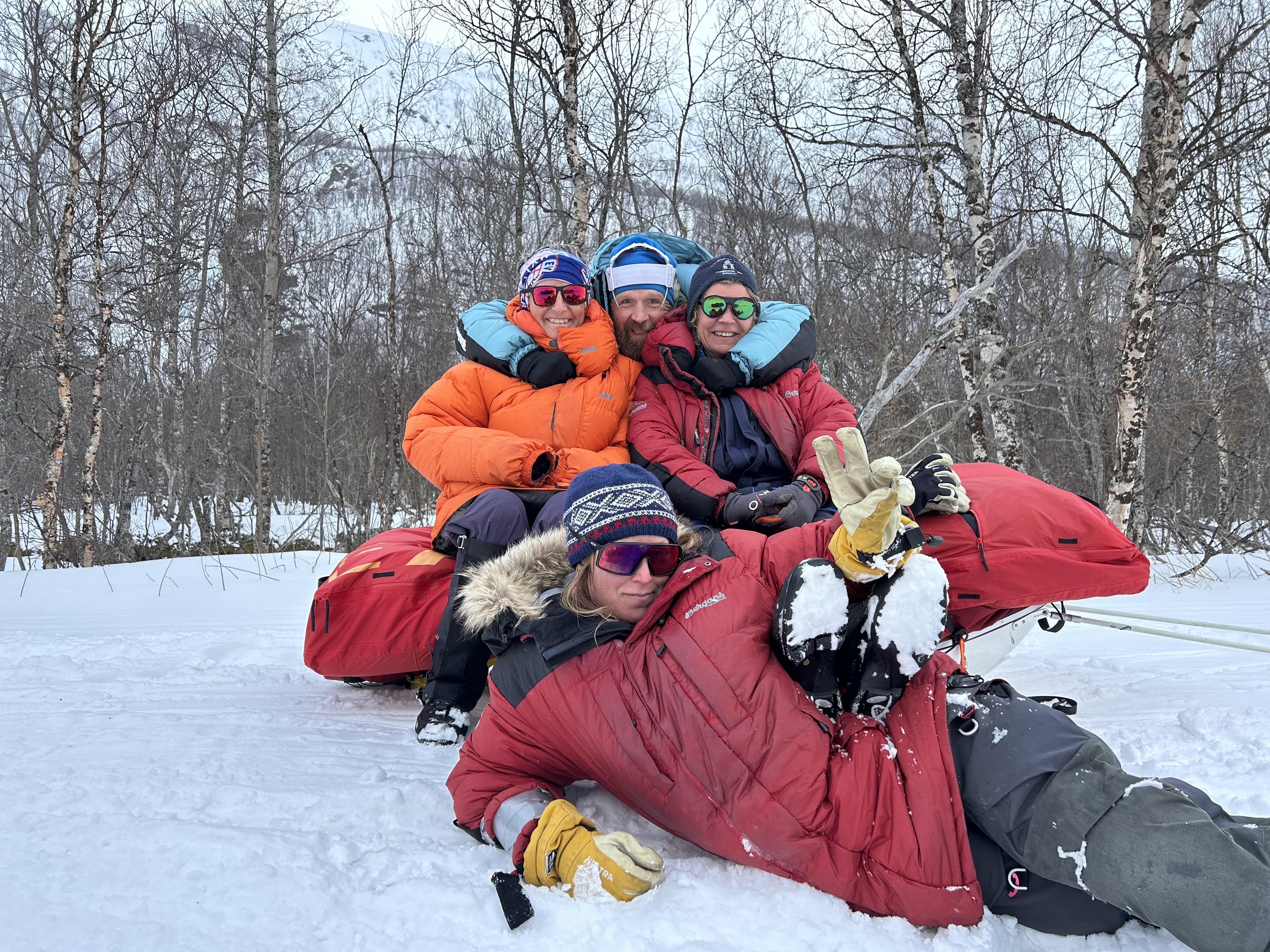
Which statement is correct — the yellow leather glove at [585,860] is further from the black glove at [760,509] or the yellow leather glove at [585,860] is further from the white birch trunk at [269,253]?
the white birch trunk at [269,253]

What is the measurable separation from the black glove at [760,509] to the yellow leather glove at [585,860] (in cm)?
121

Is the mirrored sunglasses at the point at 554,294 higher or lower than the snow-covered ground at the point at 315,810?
higher

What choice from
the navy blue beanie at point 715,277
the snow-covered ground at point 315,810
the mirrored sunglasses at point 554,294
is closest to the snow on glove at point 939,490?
the snow-covered ground at point 315,810

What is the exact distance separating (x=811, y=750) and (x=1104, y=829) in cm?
54

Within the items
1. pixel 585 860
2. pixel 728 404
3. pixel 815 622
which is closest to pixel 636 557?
pixel 815 622

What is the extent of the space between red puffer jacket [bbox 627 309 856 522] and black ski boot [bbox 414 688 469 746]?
42.6 inches

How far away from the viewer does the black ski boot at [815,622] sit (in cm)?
164

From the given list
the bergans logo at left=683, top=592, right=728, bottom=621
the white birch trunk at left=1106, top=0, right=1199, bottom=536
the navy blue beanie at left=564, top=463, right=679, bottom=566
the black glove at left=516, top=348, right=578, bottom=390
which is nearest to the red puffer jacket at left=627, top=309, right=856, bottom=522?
the black glove at left=516, top=348, right=578, bottom=390

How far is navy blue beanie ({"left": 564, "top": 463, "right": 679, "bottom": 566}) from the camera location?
1891mm

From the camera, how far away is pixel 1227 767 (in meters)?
2.03

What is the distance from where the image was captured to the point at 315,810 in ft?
6.42

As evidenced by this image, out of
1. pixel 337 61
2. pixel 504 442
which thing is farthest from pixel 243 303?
pixel 504 442

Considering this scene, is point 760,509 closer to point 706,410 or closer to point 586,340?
point 706,410

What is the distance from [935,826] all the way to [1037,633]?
9.04 ft
